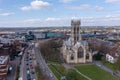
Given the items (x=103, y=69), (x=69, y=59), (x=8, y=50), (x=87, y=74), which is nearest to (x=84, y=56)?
(x=69, y=59)

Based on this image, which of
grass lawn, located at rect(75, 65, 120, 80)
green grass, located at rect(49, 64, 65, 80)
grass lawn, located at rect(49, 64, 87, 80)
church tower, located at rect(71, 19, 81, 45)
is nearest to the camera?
grass lawn, located at rect(49, 64, 87, 80)

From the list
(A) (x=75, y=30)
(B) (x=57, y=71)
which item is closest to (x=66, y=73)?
(B) (x=57, y=71)

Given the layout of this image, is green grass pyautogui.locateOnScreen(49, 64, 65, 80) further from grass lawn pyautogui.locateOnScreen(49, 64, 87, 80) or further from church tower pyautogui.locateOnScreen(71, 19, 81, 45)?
church tower pyautogui.locateOnScreen(71, 19, 81, 45)

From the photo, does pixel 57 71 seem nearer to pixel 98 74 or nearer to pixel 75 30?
pixel 98 74

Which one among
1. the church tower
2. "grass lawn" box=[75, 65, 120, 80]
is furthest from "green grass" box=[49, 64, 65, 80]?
the church tower

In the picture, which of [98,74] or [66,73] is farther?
[98,74]

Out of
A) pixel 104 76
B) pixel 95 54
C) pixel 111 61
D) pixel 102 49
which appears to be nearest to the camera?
pixel 104 76

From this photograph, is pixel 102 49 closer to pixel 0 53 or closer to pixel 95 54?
pixel 95 54

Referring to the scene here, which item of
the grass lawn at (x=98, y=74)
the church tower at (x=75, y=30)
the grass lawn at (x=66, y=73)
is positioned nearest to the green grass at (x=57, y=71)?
the grass lawn at (x=66, y=73)

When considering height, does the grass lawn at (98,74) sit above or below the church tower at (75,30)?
below

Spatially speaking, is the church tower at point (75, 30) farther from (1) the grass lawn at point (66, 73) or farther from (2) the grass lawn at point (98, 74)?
(2) the grass lawn at point (98, 74)

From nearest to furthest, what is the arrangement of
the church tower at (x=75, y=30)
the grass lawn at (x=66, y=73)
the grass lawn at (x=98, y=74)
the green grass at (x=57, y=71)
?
the grass lawn at (x=66, y=73) → the grass lawn at (x=98, y=74) → the green grass at (x=57, y=71) → the church tower at (x=75, y=30)
